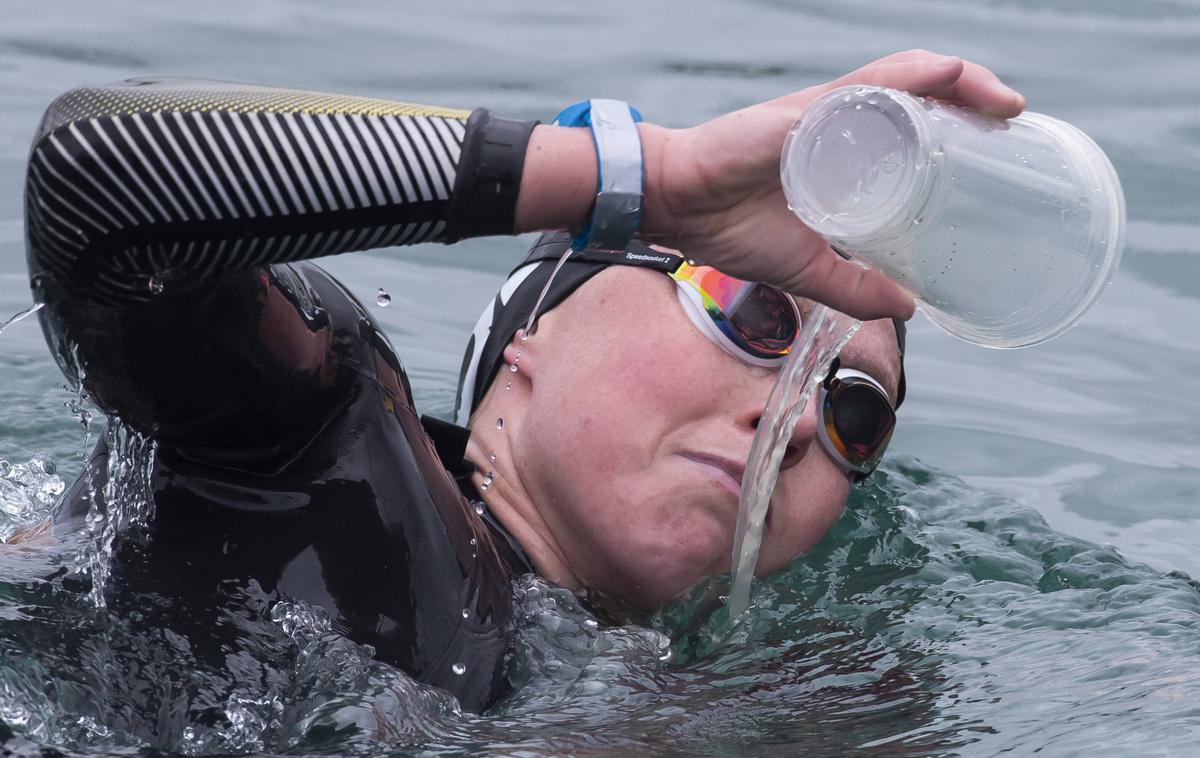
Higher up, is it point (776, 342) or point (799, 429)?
point (776, 342)

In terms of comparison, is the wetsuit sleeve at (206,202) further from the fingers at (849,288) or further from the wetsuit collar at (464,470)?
the wetsuit collar at (464,470)

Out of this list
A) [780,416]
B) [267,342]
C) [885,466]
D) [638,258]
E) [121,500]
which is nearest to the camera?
[267,342]

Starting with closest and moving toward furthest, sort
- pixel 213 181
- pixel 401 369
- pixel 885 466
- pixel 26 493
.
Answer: pixel 213 181, pixel 401 369, pixel 26 493, pixel 885 466

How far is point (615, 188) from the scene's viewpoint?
2238 mm

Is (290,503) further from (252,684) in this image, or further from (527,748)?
(527,748)

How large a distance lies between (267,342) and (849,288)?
881mm

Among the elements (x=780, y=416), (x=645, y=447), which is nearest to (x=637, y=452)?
(x=645, y=447)

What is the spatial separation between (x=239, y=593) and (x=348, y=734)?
0.29 metres

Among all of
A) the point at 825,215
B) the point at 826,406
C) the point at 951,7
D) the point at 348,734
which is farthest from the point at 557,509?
the point at 951,7

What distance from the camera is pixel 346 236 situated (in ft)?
7.22

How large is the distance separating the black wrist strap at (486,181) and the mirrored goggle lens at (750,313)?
86 centimetres

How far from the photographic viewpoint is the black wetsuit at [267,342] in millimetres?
2127

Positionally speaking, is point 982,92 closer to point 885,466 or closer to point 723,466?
point 723,466

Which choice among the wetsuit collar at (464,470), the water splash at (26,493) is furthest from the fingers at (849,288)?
the water splash at (26,493)
